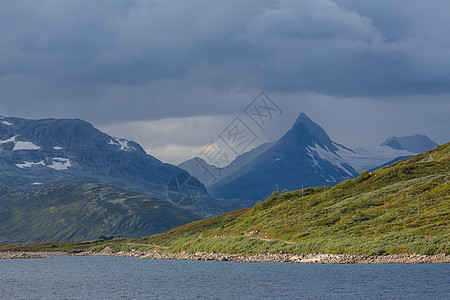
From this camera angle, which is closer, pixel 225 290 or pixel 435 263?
pixel 225 290

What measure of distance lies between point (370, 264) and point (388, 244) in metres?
12.8

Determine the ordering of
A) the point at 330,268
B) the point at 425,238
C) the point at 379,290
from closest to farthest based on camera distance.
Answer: the point at 379,290 < the point at 330,268 < the point at 425,238

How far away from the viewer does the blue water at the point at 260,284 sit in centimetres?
8950

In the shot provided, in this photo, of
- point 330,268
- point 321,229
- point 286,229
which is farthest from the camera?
point 286,229

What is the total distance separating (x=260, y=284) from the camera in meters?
106

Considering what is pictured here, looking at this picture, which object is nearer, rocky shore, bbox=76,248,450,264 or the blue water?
the blue water

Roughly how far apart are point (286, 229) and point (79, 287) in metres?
99.7

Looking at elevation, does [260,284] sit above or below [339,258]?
→ below

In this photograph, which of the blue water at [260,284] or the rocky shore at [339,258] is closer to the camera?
the blue water at [260,284]

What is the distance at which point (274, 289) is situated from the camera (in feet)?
321

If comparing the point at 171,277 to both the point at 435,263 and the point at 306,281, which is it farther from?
the point at 435,263

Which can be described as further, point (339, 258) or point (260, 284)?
point (339, 258)

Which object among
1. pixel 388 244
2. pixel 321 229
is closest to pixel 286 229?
pixel 321 229

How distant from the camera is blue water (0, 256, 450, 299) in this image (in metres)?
89.5
